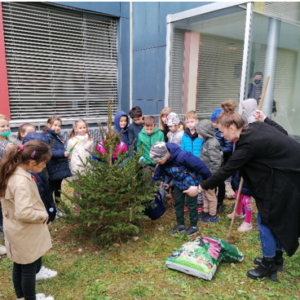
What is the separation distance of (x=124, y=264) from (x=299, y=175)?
2140mm

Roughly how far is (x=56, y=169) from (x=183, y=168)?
191 centimetres

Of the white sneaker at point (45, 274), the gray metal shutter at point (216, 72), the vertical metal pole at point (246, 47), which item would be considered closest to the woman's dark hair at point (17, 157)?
the white sneaker at point (45, 274)

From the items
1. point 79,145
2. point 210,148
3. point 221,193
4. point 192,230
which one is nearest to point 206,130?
point 210,148

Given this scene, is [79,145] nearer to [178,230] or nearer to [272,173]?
[178,230]

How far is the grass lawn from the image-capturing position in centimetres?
291

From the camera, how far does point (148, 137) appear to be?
16.3 feet

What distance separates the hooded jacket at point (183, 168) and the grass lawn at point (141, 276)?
0.79 metres

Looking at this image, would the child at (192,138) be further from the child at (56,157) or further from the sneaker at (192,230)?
the child at (56,157)

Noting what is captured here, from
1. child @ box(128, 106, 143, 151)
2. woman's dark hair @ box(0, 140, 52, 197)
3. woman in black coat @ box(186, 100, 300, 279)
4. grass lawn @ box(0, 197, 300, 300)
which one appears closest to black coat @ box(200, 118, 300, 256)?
woman in black coat @ box(186, 100, 300, 279)

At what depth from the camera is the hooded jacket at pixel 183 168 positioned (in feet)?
12.5

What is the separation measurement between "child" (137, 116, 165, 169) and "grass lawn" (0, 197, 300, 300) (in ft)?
4.50

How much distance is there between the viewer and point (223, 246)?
327 centimetres

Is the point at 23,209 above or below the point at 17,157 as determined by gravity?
below

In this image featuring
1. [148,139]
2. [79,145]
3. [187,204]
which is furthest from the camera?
[148,139]
